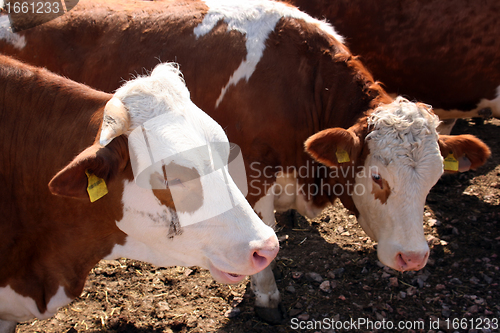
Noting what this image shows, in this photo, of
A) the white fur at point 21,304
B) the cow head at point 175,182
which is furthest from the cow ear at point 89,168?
the white fur at point 21,304

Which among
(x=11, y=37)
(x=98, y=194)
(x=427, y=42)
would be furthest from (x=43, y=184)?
(x=427, y=42)

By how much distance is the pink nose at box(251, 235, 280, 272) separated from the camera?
2.31 metres

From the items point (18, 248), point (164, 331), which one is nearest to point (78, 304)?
point (164, 331)

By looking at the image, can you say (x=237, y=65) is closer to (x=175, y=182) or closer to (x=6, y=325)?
(x=175, y=182)

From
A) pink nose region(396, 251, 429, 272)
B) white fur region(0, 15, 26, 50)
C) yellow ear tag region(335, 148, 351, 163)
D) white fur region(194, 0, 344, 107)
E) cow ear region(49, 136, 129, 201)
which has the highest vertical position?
white fur region(194, 0, 344, 107)

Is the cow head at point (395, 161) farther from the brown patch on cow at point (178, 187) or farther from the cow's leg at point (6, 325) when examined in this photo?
the cow's leg at point (6, 325)

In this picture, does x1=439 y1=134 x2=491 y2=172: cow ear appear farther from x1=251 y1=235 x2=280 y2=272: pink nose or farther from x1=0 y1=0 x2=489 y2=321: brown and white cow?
x1=251 y1=235 x2=280 y2=272: pink nose

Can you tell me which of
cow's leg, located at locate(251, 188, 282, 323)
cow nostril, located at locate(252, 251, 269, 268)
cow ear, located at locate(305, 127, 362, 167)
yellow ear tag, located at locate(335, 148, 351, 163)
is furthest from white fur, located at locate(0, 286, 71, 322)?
yellow ear tag, located at locate(335, 148, 351, 163)

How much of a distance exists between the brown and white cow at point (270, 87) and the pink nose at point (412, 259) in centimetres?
2

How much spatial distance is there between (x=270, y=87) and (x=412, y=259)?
1948mm

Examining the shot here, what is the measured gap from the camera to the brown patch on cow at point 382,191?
135 inches

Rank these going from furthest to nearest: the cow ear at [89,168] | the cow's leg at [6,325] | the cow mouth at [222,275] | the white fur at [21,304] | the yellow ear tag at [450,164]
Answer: the yellow ear tag at [450,164], the cow's leg at [6,325], the white fur at [21,304], the cow mouth at [222,275], the cow ear at [89,168]

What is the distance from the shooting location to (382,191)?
11.4ft

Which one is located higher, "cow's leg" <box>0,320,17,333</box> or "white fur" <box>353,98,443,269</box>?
"white fur" <box>353,98,443,269</box>
